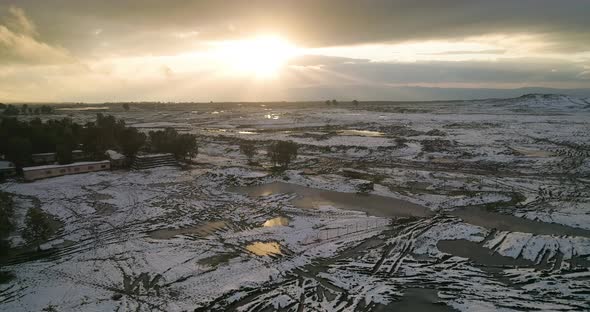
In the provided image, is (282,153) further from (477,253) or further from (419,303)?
(419,303)

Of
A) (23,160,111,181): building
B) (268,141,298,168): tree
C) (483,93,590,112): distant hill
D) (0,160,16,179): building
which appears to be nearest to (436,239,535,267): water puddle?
(268,141,298,168): tree

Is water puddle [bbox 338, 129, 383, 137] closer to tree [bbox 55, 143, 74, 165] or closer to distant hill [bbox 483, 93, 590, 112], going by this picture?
tree [bbox 55, 143, 74, 165]

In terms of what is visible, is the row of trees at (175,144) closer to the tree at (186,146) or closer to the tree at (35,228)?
the tree at (186,146)

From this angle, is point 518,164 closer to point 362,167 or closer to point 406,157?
point 406,157

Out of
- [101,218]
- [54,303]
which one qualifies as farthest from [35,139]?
[54,303]

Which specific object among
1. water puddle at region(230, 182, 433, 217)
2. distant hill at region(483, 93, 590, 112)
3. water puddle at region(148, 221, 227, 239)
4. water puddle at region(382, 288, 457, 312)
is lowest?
water puddle at region(382, 288, 457, 312)

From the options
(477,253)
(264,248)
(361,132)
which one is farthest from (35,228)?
(361,132)
